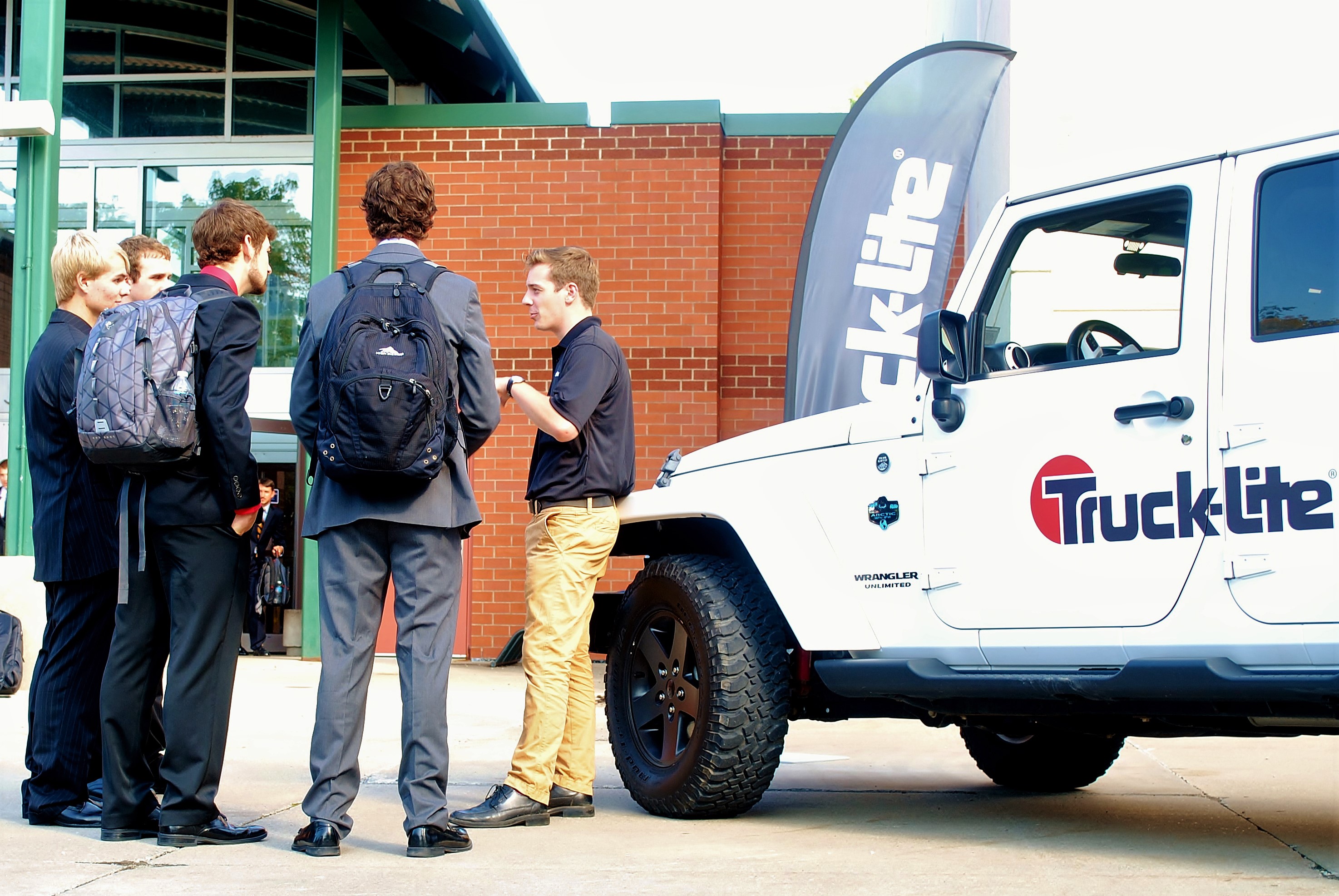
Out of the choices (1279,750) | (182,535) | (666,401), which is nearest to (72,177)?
(666,401)

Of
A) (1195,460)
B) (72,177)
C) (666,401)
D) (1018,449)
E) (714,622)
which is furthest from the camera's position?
(72,177)

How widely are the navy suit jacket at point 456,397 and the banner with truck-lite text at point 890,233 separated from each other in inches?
170

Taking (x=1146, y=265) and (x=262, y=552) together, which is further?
(x=262, y=552)

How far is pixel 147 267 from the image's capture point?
494 centimetres

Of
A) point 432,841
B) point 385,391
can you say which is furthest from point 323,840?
point 385,391

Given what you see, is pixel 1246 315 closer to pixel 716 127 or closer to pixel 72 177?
pixel 716 127

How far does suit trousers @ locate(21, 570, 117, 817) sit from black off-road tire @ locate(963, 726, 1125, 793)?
3232 mm

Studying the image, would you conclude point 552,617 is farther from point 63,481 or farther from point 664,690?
point 63,481

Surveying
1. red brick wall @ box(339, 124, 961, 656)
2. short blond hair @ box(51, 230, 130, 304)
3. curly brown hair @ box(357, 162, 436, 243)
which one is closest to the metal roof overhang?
red brick wall @ box(339, 124, 961, 656)

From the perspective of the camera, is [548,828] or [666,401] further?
[666,401]

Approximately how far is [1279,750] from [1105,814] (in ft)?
8.86

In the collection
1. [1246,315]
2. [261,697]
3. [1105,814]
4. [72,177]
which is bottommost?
[261,697]

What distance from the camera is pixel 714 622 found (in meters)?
4.44

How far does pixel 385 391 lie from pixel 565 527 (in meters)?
1.12
